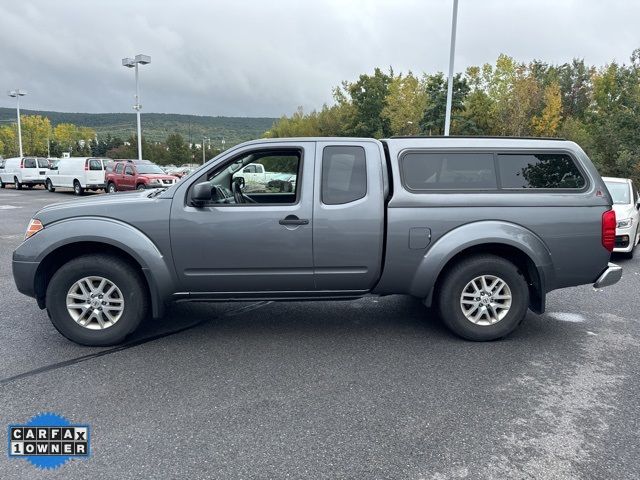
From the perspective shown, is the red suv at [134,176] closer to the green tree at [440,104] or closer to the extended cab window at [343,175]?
the extended cab window at [343,175]

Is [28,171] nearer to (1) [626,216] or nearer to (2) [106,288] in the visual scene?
(2) [106,288]

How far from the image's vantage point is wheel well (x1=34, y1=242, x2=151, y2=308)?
4527 millimetres

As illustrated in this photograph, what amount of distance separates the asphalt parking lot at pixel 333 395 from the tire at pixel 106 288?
0.16 meters

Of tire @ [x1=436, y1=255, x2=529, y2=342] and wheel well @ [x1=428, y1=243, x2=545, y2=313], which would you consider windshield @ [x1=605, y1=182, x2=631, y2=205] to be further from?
tire @ [x1=436, y1=255, x2=529, y2=342]

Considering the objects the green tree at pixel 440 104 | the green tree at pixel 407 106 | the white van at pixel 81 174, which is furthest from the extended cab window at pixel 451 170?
the green tree at pixel 407 106

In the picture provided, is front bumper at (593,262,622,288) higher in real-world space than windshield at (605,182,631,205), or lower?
lower

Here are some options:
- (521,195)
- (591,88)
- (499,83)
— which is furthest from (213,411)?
(591,88)

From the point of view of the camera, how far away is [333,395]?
3.64 m

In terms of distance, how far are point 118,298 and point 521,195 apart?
12.8 feet

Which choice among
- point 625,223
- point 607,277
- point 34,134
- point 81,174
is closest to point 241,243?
point 607,277

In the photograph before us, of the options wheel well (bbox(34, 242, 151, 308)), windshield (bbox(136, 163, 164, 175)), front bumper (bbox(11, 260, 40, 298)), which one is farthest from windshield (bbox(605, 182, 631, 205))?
windshield (bbox(136, 163, 164, 175))

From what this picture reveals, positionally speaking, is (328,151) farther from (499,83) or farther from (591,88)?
(591,88)

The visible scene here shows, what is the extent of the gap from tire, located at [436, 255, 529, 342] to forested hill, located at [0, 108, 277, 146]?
136 m

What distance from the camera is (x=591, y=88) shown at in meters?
58.0
